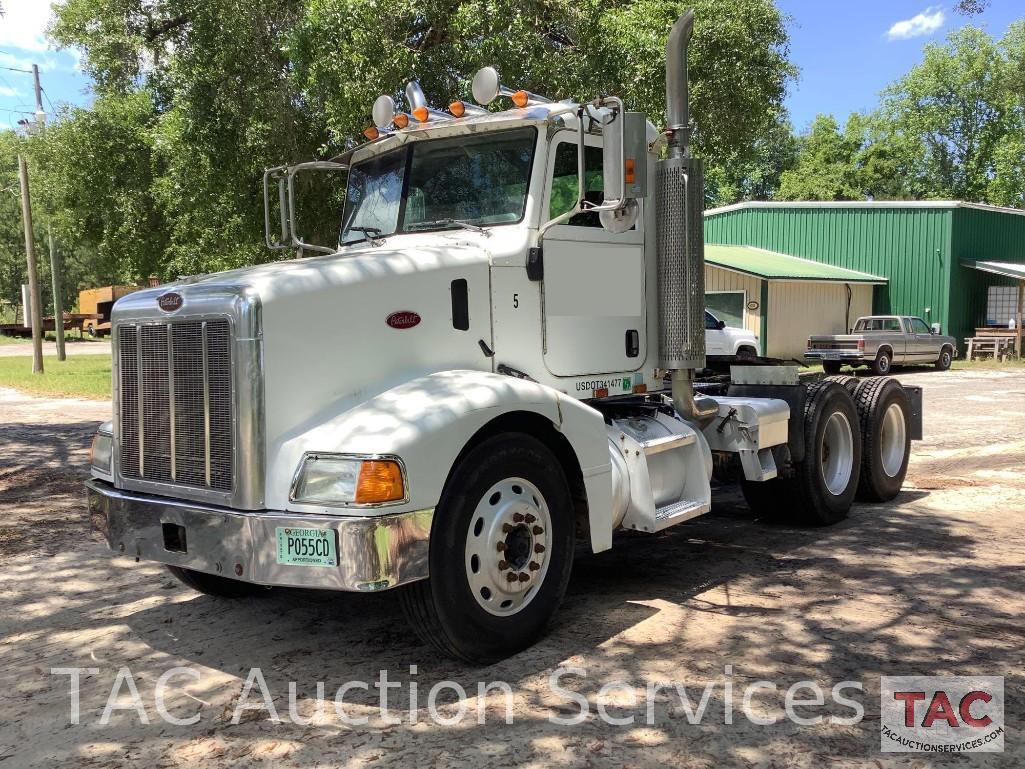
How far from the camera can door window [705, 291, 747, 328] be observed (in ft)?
92.6

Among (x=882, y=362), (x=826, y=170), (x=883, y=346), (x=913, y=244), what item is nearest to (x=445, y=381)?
(x=883, y=346)

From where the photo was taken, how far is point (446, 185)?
541 cm

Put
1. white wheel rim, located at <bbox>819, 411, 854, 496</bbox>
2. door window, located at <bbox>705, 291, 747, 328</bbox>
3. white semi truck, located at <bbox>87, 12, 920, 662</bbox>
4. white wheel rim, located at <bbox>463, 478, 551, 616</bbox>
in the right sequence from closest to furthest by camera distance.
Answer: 1. white semi truck, located at <bbox>87, 12, 920, 662</bbox>
2. white wheel rim, located at <bbox>463, 478, 551, 616</bbox>
3. white wheel rim, located at <bbox>819, 411, 854, 496</bbox>
4. door window, located at <bbox>705, 291, 747, 328</bbox>

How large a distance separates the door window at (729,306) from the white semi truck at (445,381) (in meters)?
22.7

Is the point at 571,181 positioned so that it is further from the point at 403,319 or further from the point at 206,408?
the point at 206,408

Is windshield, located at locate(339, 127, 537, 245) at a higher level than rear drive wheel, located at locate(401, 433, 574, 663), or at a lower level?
higher

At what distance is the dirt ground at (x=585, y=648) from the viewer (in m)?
3.57

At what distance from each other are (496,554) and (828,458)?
4324 mm

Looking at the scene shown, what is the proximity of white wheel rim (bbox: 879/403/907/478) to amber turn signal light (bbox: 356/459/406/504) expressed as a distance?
19.2 feet

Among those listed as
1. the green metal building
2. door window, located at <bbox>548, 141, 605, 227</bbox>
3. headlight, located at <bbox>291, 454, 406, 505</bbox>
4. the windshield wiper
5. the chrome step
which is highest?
the green metal building

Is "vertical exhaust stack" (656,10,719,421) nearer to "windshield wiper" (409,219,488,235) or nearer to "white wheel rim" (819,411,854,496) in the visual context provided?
"windshield wiper" (409,219,488,235)

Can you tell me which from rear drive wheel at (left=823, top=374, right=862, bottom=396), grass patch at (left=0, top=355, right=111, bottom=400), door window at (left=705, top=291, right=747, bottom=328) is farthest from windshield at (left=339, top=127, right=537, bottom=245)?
door window at (left=705, top=291, right=747, bottom=328)

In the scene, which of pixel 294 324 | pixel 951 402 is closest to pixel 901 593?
pixel 294 324

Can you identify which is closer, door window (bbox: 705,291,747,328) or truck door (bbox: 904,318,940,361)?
truck door (bbox: 904,318,940,361)
